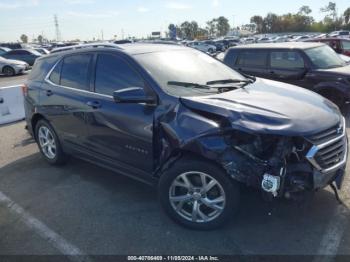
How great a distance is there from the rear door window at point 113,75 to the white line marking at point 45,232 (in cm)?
164

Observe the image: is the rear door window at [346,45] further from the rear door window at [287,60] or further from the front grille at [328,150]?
the front grille at [328,150]

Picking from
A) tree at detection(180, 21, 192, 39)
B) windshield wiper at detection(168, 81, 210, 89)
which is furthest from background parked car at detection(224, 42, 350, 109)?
tree at detection(180, 21, 192, 39)

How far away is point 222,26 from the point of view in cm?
12100

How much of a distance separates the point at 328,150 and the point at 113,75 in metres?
2.47

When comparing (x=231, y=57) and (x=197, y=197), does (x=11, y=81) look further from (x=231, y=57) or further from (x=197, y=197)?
(x=197, y=197)

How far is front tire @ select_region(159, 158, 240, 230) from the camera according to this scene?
3176 millimetres

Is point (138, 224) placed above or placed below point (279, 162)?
below

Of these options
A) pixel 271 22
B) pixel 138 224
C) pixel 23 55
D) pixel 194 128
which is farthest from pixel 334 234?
pixel 271 22

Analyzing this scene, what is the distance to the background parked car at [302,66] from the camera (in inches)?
300

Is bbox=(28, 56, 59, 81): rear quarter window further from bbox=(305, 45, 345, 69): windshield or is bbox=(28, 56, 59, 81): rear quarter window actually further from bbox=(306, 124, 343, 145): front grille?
bbox=(305, 45, 345, 69): windshield

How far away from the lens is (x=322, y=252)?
10.0ft

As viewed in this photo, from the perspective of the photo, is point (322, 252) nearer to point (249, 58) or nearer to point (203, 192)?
point (203, 192)

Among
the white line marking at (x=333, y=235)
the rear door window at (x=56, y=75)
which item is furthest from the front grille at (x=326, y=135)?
the rear door window at (x=56, y=75)

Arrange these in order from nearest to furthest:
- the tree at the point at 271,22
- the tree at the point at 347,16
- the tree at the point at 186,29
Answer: the tree at the point at 347,16
the tree at the point at 271,22
the tree at the point at 186,29
